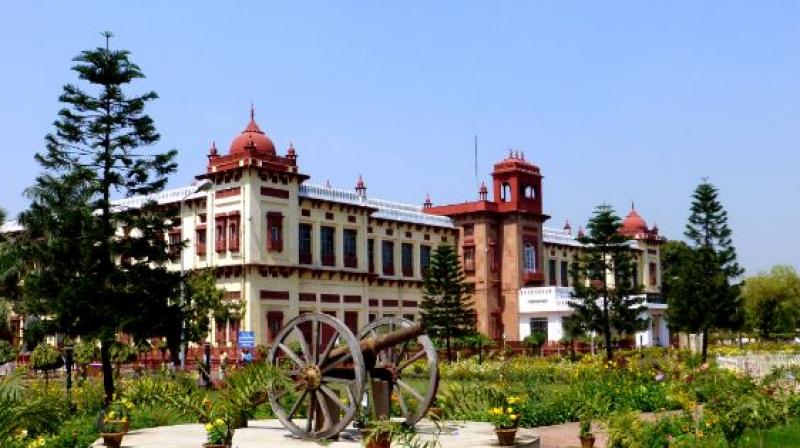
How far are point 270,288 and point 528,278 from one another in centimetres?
1593

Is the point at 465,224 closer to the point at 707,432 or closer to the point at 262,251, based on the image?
the point at 262,251

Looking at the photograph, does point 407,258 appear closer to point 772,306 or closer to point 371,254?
point 371,254

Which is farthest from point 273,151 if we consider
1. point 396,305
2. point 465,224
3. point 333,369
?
point 333,369

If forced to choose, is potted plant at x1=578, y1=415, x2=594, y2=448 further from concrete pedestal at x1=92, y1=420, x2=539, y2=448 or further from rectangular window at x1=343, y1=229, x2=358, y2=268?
rectangular window at x1=343, y1=229, x2=358, y2=268

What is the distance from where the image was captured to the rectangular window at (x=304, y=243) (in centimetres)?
3644

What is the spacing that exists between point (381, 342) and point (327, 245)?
25316mm

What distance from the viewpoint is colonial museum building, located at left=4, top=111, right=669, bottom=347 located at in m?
34.2

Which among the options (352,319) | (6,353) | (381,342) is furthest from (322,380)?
(352,319)

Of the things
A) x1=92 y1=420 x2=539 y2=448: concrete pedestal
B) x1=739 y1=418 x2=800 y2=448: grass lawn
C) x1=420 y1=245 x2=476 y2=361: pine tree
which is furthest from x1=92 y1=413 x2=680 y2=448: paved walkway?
x1=420 y1=245 x2=476 y2=361: pine tree

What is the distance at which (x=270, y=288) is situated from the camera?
3472cm

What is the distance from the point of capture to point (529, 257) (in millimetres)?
46500

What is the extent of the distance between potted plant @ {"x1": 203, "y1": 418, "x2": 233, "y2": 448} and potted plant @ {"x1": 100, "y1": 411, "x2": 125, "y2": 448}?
8.17 ft

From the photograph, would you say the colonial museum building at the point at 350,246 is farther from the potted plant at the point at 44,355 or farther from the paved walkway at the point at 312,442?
the paved walkway at the point at 312,442

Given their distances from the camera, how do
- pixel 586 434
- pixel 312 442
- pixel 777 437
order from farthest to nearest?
pixel 312 442, pixel 777 437, pixel 586 434
